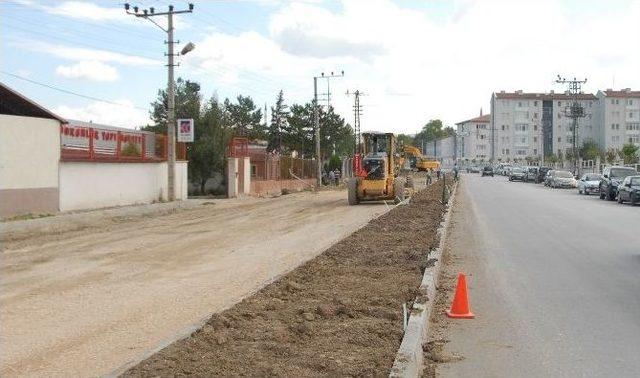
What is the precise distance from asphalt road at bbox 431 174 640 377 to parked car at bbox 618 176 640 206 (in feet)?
44.5

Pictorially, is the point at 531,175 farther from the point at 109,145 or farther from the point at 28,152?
the point at 28,152

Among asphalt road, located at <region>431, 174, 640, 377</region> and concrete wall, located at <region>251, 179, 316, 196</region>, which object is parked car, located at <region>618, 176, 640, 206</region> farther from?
concrete wall, located at <region>251, 179, 316, 196</region>

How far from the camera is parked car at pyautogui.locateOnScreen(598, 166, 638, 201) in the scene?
36078mm

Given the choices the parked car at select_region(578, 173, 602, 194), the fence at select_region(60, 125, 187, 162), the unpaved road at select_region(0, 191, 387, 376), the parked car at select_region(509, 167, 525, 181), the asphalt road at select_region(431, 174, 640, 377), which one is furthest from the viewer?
the parked car at select_region(509, 167, 525, 181)

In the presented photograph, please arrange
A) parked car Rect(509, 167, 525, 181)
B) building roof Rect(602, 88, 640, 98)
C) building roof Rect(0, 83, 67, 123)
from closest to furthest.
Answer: building roof Rect(0, 83, 67, 123) < parked car Rect(509, 167, 525, 181) < building roof Rect(602, 88, 640, 98)

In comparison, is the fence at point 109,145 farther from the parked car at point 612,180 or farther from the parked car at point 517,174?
the parked car at point 517,174

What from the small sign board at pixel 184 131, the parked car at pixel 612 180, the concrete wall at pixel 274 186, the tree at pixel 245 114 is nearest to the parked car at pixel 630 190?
the parked car at pixel 612 180

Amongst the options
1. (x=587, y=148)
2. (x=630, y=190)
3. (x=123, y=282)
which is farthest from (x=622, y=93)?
(x=123, y=282)

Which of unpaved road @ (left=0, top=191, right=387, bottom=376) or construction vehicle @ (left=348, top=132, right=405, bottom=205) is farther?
construction vehicle @ (left=348, top=132, right=405, bottom=205)

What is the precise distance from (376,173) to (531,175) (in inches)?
1765

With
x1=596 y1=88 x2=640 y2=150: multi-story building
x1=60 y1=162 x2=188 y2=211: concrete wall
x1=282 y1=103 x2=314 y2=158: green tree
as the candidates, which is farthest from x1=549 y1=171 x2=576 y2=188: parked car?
x1=596 y1=88 x2=640 y2=150: multi-story building

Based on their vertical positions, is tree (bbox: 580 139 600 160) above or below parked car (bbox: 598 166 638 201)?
above

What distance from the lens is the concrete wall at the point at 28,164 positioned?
23297 mm

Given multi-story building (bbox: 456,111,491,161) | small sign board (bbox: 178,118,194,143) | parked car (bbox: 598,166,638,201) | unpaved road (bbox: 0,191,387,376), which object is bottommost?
unpaved road (bbox: 0,191,387,376)
